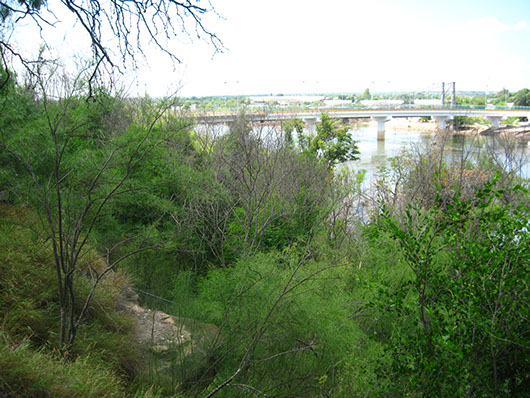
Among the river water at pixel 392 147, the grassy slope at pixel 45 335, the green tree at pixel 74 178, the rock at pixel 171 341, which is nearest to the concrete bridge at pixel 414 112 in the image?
the river water at pixel 392 147

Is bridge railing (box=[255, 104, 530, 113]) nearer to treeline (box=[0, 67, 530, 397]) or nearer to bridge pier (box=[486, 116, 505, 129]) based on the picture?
bridge pier (box=[486, 116, 505, 129])

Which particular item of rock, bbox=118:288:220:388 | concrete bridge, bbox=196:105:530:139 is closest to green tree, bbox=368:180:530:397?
rock, bbox=118:288:220:388

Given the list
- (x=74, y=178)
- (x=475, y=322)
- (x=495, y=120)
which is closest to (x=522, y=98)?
(x=495, y=120)

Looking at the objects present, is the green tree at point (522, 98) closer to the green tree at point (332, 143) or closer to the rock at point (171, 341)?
the green tree at point (332, 143)

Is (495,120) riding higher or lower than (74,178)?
lower

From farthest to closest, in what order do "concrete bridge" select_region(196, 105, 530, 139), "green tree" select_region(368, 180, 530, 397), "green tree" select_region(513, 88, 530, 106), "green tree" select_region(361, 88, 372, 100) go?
"green tree" select_region(361, 88, 372, 100), "green tree" select_region(513, 88, 530, 106), "concrete bridge" select_region(196, 105, 530, 139), "green tree" select_region(368, 180, 530, 397)

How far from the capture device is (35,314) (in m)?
4.39

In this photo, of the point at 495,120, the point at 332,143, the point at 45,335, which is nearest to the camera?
the point at 45,335

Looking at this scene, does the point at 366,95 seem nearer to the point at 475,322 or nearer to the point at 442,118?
the point at 442,118

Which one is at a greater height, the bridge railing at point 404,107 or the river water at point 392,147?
the bridge railing at point 404,107

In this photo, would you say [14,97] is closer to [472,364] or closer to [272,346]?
[272,346]

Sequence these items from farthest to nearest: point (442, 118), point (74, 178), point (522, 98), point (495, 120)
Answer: point (522, 98)
point (442, 118)
point (495, 120)
point (74, 178)

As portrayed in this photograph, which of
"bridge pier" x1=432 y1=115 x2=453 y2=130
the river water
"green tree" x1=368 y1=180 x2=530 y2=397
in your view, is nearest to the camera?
"green tree" x1=368 y1=180 x2=530 y2=397

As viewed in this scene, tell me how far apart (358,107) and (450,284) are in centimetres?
4001
